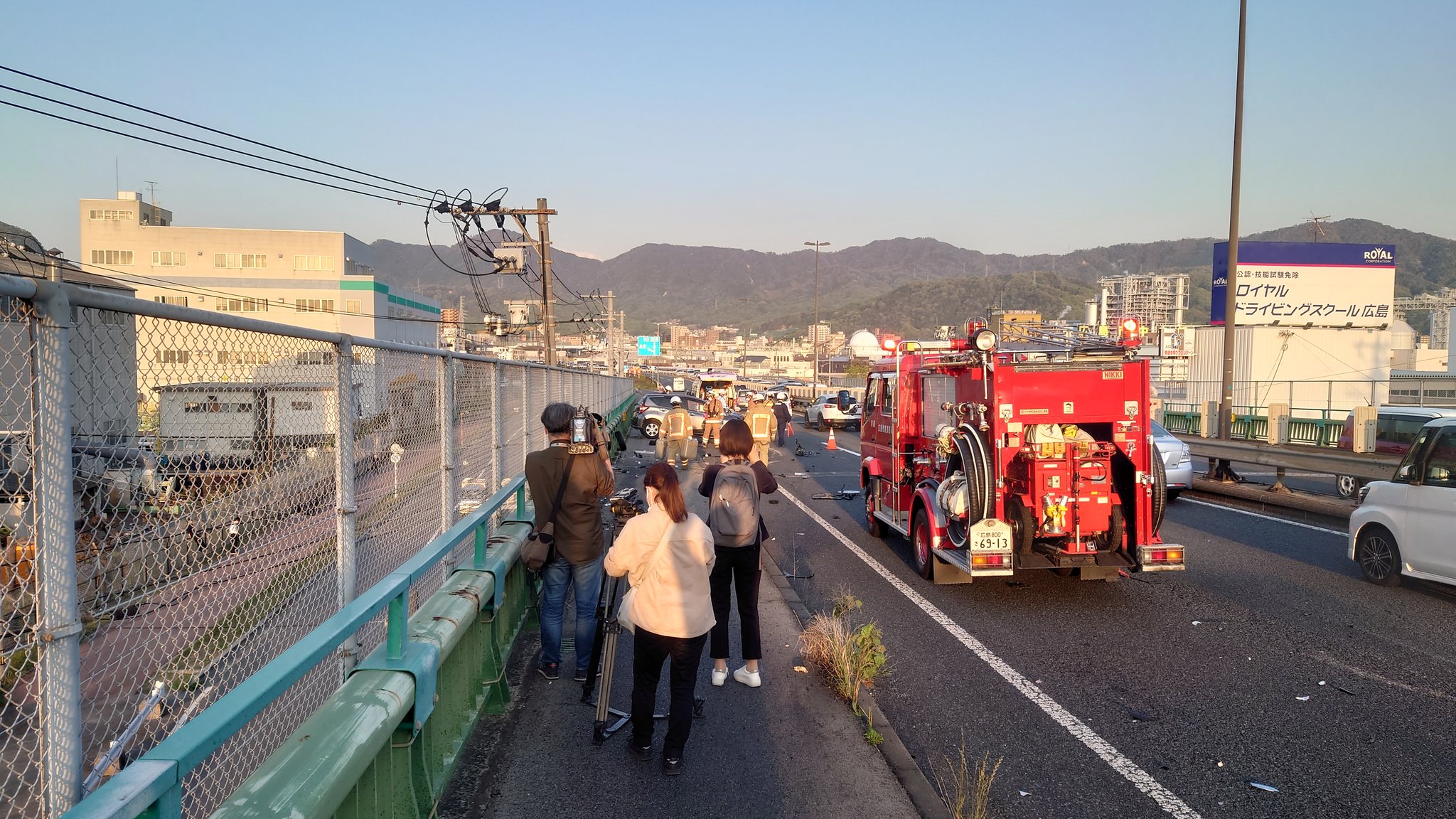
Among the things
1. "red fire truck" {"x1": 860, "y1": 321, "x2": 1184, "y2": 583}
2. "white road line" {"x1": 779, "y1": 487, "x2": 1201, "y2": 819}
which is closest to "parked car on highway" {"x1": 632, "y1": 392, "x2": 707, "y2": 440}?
"white road line" {"x1": 779, "y1": 487, "x2": 1201, "y2": 819}

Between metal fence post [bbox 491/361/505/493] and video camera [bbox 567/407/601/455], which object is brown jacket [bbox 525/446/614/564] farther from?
metal fence post [bbox 491/361/505/493]

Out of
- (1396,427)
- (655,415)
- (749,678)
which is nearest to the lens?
(749,678)

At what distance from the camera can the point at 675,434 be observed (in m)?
18.9

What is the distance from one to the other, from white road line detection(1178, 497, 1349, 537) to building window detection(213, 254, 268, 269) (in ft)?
238

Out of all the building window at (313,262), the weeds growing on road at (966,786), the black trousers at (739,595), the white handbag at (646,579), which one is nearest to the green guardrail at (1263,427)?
the black trousers at (739,595)

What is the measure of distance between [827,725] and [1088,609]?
4126 mm

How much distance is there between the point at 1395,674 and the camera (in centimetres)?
668

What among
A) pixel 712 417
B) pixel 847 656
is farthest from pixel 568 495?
pixel 712 417

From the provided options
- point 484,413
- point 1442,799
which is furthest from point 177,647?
point 1442,799

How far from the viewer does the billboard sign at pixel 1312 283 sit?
134 ft

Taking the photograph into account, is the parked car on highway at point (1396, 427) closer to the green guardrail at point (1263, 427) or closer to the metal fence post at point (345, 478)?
the green guardrail at point (1263, 427)

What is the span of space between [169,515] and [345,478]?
1.33 metres

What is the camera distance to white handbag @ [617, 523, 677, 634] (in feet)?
16.7

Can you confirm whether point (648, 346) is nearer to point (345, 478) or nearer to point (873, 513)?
point (873, 513)
